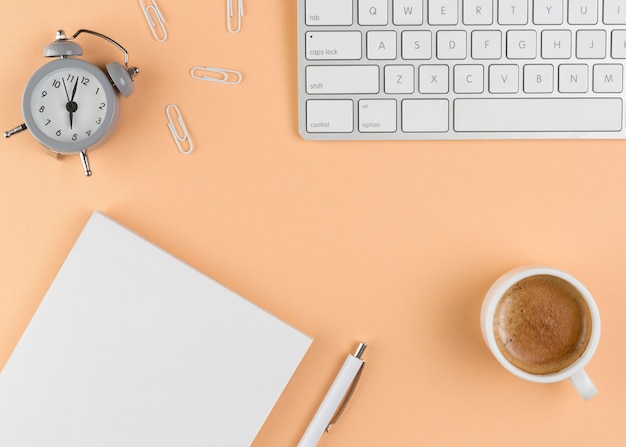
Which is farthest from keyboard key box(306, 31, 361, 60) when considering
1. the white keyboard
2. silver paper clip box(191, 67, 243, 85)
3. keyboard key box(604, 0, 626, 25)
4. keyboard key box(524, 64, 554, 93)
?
keyboard key box(604, 0, 626, 25)

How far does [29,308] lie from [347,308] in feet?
1.45

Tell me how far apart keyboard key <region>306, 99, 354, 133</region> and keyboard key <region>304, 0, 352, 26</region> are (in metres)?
0.10

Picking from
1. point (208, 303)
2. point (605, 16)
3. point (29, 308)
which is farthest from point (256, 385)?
point (605, 16)

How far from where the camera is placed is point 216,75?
2.42 ft

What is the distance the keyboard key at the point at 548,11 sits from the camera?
2.33ft

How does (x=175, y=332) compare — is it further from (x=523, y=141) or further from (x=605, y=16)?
(x=605, y=16)

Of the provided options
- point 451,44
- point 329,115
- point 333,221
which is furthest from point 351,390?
point 451,44

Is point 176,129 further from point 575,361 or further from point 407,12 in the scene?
point 575,361

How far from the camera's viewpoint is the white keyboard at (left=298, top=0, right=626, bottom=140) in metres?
0.71

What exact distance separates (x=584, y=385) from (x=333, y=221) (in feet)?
1.26

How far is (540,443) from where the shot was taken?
0.75 metres

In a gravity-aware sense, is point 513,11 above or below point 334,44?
above

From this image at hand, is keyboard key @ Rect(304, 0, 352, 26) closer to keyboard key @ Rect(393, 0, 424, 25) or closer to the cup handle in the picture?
keyboard key @ Rect(393, 0, 424, 25)

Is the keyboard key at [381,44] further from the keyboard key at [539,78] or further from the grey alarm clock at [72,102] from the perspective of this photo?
the grey alarm clock at [72,102]
